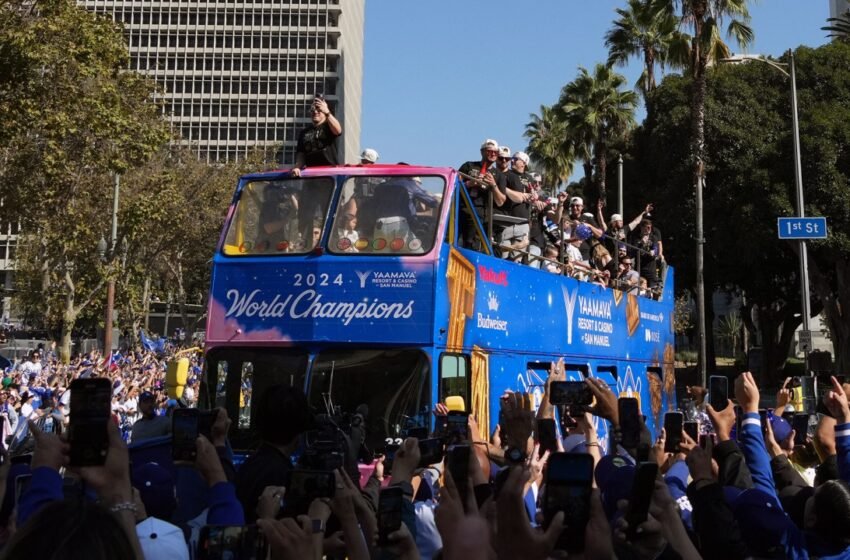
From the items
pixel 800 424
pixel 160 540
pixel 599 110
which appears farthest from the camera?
pixel 599 110

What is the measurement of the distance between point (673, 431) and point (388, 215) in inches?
229

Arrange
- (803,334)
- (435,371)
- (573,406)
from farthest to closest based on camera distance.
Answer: (803,334) → (435,371) → (573,406)

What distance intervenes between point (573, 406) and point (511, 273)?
6006mm

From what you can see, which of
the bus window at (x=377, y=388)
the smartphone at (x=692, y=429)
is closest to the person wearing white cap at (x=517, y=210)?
the bus window at (x=377, y=388)

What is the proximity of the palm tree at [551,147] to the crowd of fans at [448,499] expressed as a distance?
39765 millimetres

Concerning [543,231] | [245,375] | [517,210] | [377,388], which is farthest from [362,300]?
[543,231]

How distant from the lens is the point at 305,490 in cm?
271

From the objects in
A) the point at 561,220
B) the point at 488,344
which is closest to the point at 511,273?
the point at 488,344

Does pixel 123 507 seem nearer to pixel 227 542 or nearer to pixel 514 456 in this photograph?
pixel 227 542

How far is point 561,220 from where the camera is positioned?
12.8 m

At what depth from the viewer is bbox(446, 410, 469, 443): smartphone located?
475 cm

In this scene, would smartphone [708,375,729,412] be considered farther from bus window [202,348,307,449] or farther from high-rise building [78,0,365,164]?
high-rise building [78,0,365,164]

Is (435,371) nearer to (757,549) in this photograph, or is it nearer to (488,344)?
(488,344)

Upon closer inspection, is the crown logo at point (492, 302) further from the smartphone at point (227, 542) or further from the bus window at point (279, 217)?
the smartphone at point (227, 542)
